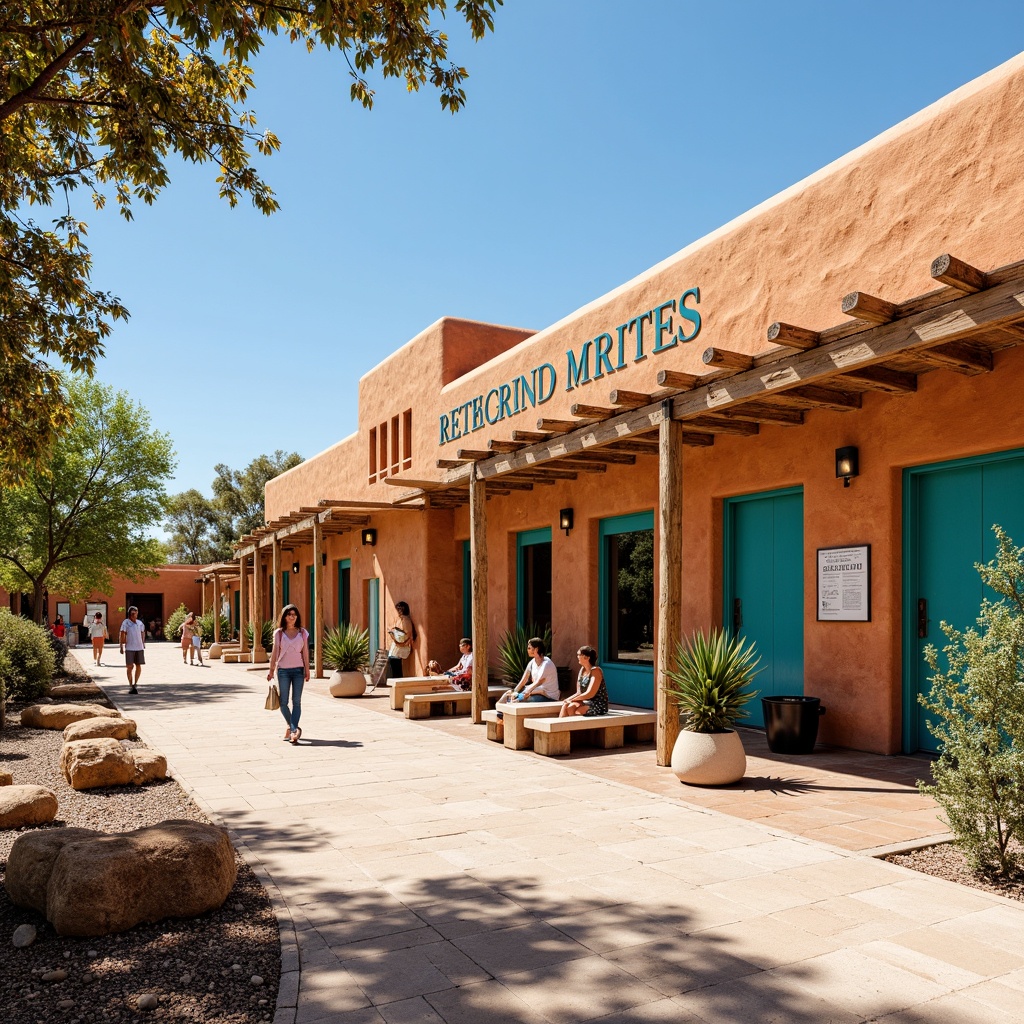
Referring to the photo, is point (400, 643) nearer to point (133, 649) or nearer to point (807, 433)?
point (133, 649)

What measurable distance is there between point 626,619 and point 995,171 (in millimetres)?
6880

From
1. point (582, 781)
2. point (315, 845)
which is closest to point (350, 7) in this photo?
point (315, 845)

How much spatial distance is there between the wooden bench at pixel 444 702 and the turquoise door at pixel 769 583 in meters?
3.70

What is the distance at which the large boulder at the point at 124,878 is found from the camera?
13.2 feet

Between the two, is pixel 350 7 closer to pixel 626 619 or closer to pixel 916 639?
pixel 916 639

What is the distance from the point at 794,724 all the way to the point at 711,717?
1.52 metres

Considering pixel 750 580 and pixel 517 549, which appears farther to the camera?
pixel 517 549

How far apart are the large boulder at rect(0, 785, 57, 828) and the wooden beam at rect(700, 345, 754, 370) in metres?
5.57

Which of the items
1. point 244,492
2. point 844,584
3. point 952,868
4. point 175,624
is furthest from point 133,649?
point 244,492

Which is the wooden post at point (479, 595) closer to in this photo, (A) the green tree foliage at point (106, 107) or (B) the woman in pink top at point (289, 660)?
(B) the woman in pink top at point (289, 660)

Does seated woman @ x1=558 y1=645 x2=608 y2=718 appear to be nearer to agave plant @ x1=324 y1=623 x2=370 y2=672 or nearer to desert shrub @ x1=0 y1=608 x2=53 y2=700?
agave plant @ x1=324 y1=623 x2=370 y2=672

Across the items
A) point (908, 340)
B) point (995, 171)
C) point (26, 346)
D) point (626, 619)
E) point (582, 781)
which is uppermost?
point (995, 171)

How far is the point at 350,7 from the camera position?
18.3 feet

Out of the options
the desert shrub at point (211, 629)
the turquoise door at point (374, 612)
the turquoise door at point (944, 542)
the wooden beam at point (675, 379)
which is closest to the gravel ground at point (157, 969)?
the wooden beam at point (675, 379)
